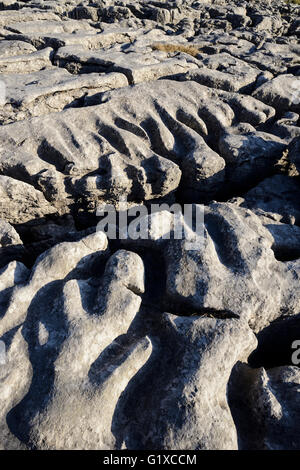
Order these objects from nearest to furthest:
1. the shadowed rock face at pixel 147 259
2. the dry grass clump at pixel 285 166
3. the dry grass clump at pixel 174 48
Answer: the shadowed rock face at pixel 147 259 < the dry grass clump at pixel 285 166 < the dry grass clump at pixel 174 48

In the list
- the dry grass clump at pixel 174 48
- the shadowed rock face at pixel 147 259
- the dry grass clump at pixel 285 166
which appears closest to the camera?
the shadowed rock face at pixel 147 259

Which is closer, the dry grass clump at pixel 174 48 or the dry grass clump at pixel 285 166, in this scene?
the dry grass clump at pixel 285 166

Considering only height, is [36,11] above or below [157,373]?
above

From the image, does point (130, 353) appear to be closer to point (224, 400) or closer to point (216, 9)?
point (224, 400)

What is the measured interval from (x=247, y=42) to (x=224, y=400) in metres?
9.44

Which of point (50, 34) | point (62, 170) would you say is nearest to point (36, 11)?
point (50, 34)

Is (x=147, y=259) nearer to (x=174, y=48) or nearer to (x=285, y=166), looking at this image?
(x=285, y=166)

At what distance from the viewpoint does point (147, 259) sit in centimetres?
365

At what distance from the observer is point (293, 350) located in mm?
3420

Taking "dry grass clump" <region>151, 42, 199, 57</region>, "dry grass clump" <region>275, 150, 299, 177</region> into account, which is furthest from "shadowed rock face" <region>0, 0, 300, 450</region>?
"dry grass clump" <region>151, 42, 199, 57</region>

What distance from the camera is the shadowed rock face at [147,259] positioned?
8.26 feet

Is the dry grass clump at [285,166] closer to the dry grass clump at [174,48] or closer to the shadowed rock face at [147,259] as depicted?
the shadowed rock face at [147,259]

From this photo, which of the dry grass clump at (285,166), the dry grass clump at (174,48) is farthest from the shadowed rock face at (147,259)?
the dry grass clump at (174,48)

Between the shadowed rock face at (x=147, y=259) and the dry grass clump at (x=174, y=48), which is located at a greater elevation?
the dry grass clump at (x=174, y=48)
